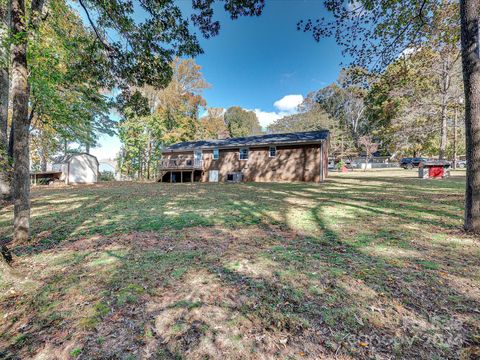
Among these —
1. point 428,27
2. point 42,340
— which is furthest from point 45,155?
point 428,27

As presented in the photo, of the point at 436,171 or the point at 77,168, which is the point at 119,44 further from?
the point at 436,171

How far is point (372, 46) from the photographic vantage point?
6820mm

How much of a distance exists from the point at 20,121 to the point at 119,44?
11.5 ft

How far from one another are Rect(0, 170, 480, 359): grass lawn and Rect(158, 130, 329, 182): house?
11.9 m

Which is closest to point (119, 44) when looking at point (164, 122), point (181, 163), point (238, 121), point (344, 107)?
point (181, 163)

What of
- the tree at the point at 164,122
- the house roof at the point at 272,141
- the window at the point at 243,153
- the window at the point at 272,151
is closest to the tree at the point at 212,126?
the tree at the point at 164,122

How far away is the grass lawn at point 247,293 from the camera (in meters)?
2.04

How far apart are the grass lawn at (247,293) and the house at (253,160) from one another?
11.9 metres

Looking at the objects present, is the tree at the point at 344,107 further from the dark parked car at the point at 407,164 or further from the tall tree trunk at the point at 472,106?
the tall tree trunk at the point at 472,106

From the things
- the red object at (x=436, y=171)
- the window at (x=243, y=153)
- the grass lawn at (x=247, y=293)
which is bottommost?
the grass lawn at (x=247, y=293)

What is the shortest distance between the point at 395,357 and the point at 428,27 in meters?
9.53

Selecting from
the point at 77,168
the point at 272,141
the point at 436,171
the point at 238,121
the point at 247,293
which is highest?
the point at 238,121

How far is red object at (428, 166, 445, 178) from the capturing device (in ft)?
52.6

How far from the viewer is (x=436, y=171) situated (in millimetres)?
16172
